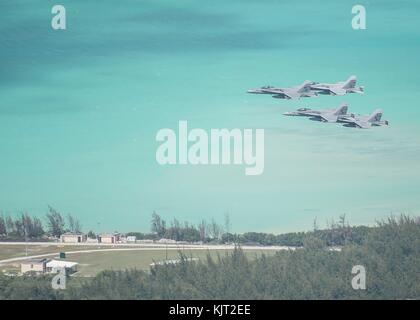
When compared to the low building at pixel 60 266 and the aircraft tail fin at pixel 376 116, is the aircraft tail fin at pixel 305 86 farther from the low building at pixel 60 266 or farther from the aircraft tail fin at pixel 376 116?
the low building at pixel 60 266

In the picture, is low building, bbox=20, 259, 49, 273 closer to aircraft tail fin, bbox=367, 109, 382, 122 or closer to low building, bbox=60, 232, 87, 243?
low building, bbox=60, 232, 87, 243

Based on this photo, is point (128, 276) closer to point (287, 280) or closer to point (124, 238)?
point (124, 238)

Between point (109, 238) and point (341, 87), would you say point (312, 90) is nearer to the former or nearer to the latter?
point (341, 87)

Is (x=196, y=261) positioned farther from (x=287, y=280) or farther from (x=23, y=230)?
(x=23, y=230)

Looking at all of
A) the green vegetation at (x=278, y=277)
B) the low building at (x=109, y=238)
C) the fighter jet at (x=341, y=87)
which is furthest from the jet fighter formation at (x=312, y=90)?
the low building at (x=109, y=238)
